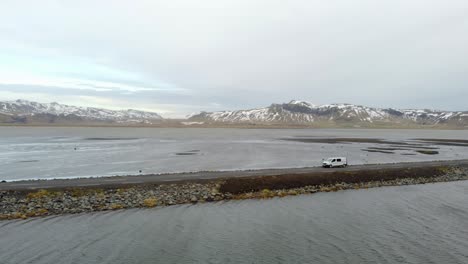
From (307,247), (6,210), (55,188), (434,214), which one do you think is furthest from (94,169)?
(434,214)

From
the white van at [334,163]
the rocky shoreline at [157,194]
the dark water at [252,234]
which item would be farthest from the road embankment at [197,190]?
the white van at [334,163]

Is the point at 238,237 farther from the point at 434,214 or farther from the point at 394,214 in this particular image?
the point at 434,214

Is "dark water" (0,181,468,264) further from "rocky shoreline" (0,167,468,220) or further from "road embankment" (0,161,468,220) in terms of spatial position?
"road embankment" (0,161,468,220)

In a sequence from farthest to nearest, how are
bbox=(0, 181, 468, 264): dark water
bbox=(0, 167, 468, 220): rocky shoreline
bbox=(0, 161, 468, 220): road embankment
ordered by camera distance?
bbox=(0, 161, 468, 220): road embankment < bbox=(0, 167, 468, 220): rocky shoreline < bbox=(0, 181, 468, 264): dark water

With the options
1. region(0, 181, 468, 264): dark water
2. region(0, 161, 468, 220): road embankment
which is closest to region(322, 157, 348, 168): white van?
region(0, 161, 468, 220): road embankment

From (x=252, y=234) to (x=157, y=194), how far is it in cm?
1470

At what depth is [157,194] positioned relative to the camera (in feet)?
121

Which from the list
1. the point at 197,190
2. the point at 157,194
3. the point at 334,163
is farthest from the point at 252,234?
the point at 334,163

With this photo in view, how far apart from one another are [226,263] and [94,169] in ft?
153

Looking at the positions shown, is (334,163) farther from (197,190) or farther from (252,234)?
(252,234)

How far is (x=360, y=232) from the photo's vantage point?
27.1m

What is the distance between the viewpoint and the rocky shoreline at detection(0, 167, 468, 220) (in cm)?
3189

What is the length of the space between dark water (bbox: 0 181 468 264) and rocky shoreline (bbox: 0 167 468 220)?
1.88m

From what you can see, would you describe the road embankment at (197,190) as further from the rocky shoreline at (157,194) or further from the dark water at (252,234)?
the dark water at (252,234)
